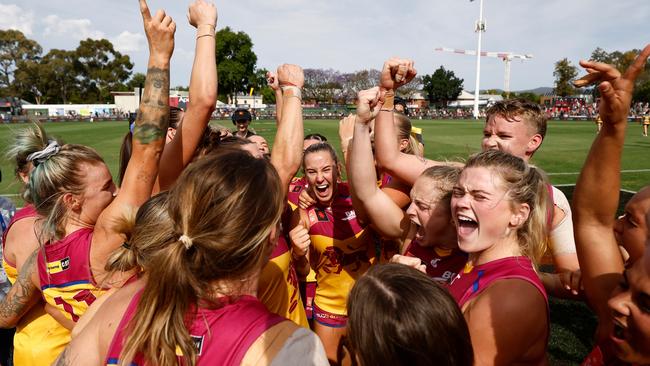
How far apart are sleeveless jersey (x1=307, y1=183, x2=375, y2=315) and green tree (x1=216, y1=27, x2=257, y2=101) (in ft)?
230

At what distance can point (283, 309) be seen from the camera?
8.18 feet

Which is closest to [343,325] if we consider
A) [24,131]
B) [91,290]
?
[91,290]

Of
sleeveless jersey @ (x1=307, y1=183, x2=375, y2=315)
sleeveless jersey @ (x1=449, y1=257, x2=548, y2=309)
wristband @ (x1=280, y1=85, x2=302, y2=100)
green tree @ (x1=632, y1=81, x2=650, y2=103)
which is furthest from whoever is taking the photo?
green tree @ (x1=632, y1=81, x2=650, y2=103)

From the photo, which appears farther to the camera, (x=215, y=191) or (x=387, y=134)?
(x=387, y=134)

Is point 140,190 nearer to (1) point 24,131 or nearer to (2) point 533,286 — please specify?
Result: (1) point 24,131

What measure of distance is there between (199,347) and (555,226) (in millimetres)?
2344

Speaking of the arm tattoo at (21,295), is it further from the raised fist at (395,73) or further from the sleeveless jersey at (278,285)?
the raised fist at (395,73)

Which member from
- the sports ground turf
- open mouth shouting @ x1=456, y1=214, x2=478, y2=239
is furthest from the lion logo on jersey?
open mouth shouting @ x1=456, y1=214, x2=478, y2=239

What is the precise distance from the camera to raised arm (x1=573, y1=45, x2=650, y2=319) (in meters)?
1.49

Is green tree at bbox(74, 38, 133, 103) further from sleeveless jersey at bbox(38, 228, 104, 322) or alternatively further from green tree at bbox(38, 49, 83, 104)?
sleeveless jersey at bbox(38, 228, 104, 322)

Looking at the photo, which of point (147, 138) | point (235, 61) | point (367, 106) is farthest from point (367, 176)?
point (235, 61)

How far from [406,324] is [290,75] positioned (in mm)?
1784

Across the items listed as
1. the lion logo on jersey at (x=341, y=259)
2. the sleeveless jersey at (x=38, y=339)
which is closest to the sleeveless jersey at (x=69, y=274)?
the sleeveless jersey at (x=38, y=339)

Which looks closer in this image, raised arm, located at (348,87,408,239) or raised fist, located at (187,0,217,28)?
raised fist, located at (187,0,217,28)
